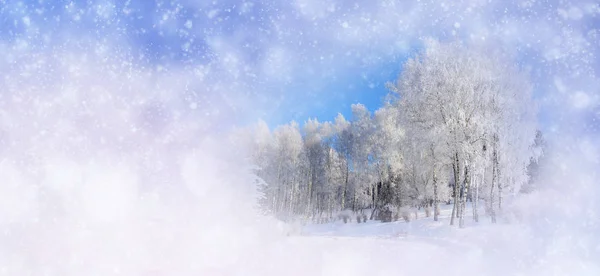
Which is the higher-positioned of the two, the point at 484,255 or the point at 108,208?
the point at 108,208

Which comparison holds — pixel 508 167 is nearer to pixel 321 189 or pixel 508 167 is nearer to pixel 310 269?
pixel 310 269


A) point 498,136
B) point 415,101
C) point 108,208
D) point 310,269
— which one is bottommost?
point 310,269

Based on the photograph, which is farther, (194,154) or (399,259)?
(194,154)

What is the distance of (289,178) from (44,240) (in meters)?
41.8

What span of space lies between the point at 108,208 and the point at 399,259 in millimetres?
5647

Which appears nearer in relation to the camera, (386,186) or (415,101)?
(415,101)

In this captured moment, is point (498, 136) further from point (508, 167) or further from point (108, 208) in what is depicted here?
point (108, 208)

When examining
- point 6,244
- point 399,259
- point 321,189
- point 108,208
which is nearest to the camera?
point 6,244

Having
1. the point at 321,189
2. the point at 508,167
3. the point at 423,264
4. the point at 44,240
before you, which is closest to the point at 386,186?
the point at 321,189

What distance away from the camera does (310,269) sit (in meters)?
7.19

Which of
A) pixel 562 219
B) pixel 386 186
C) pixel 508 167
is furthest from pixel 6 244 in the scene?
pixel 386 186

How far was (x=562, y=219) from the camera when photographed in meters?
10.3

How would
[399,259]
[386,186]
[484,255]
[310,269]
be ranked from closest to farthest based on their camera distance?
[310,269]
[399,259]
[484,255]
[386,186]

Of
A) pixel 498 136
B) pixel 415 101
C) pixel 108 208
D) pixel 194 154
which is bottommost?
pixel 108 208
